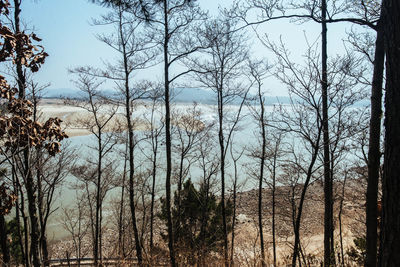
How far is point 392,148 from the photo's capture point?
2223 millimetres

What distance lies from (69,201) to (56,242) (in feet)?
11.3

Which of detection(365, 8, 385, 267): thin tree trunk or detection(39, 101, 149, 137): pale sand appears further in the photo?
detection(39, 101, 149, 137): pale sand

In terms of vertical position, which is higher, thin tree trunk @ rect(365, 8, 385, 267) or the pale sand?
the pale sand

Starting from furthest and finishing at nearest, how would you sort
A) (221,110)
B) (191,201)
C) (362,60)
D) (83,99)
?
(191,201)
(221,110)
(83,99)
(362,60)

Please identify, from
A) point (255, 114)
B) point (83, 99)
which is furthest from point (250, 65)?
point (83, 99)

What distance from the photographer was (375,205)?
131 inches

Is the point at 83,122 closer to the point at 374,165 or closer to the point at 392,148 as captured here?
the point at 374,165

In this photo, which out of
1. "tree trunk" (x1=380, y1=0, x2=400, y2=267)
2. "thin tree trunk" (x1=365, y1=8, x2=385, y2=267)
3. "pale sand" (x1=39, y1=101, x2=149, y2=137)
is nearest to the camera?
"tree trunk" (x1=380, y1=0, x2=400, y2=267)

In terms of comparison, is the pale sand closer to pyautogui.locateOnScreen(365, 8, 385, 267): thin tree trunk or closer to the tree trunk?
the tree trunk

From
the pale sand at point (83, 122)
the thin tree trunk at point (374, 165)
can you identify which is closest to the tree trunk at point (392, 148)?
the thin tree trunk at point (374, 165)

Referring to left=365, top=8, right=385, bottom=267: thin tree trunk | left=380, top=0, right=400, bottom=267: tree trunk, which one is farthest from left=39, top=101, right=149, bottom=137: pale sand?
left=365, top=8, right=385, bottom=267: thin tree trunk

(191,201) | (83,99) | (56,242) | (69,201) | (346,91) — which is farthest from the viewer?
(69,201)

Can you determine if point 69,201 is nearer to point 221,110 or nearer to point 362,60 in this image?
point 221,110

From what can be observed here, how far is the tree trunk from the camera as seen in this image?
217cm
